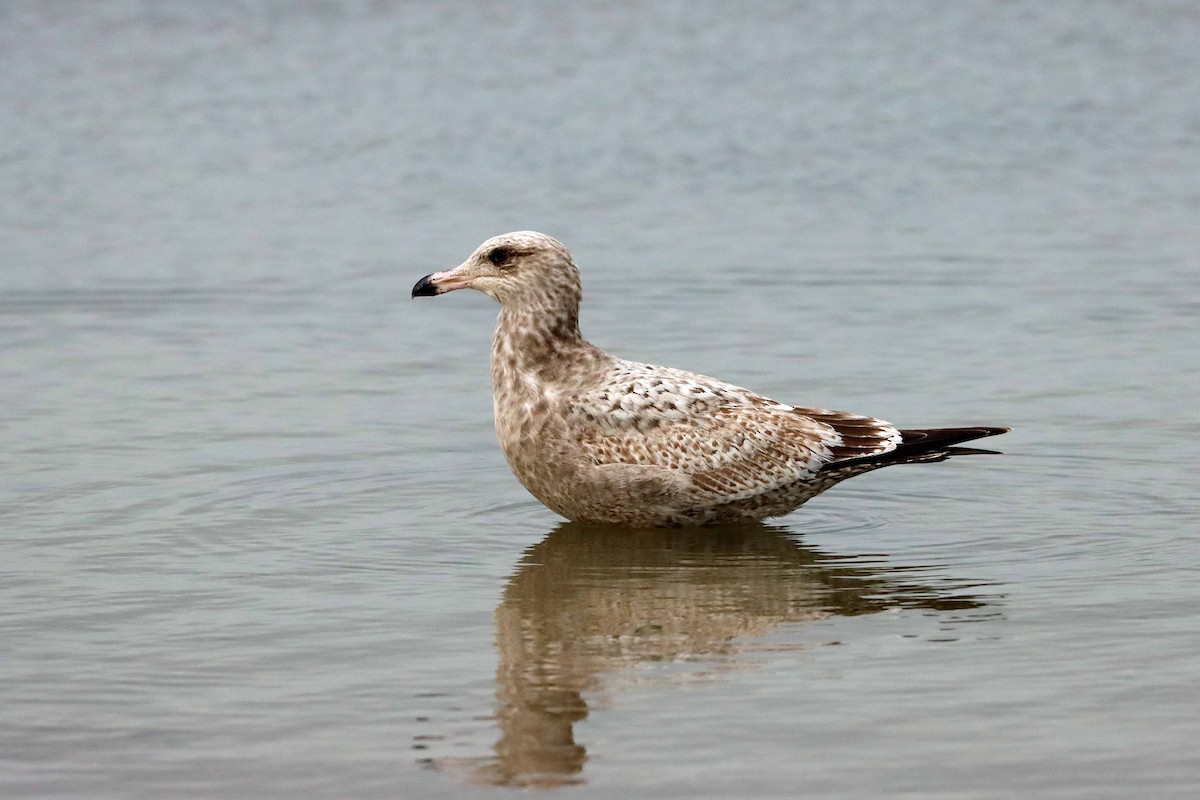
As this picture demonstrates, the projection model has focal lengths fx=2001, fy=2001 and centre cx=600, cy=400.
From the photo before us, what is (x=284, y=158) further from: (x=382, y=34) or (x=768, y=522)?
(x=768, y=522)

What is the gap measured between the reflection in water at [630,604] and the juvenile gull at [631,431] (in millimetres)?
211

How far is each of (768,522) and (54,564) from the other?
350cm

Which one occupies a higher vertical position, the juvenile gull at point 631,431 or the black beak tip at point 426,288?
the black beak tip at point 426,288

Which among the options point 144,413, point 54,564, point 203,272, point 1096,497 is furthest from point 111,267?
point 1096,497

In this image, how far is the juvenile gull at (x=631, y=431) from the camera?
9.45m

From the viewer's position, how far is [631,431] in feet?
31.2

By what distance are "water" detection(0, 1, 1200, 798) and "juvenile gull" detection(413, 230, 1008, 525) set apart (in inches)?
8.8

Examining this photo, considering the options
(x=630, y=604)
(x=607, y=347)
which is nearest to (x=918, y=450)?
(x=630, y=604)

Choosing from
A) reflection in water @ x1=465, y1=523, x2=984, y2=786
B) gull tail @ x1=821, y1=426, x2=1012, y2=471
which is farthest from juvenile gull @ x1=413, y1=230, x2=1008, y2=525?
reflection in water @ x1=465, y1=523, x2=984, y2=786

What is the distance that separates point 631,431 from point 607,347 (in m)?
3.81

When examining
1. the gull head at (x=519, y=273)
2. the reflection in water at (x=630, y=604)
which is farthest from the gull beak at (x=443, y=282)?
the reflection in water at (x=630, y=604)

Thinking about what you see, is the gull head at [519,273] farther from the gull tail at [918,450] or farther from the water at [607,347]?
the gull tail at [918,450]

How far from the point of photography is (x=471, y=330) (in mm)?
14195

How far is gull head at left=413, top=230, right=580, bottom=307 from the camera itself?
32.4 ft
